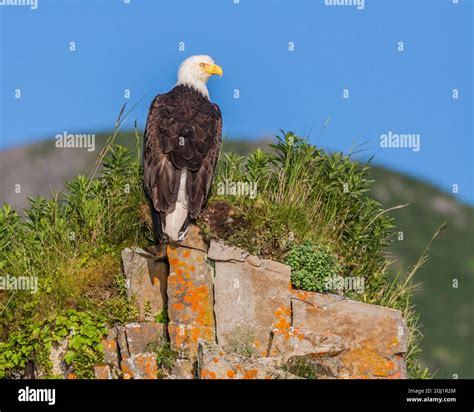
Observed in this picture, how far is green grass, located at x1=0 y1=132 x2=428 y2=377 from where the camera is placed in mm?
14938

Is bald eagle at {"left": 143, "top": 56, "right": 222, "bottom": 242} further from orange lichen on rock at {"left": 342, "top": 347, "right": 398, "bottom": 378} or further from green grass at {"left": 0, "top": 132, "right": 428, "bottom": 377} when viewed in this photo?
orange lichen on rock at {"left": 342, "top": 347, "right": 398, "bottom": 378}

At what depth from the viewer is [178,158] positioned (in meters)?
14.8

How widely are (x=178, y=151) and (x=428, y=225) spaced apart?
133553 mm

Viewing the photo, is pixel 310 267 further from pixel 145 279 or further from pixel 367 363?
pixel 145 279

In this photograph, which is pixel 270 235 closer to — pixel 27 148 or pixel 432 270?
pixel 432 270

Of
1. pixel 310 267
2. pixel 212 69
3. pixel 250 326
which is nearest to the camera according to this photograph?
pixel 250 326

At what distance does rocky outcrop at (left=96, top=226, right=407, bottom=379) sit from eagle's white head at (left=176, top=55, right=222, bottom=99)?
9.84ft

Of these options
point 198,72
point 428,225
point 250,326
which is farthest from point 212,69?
point 428,225

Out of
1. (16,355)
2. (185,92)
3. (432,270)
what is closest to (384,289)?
(185,92)

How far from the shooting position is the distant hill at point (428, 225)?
115125 mm

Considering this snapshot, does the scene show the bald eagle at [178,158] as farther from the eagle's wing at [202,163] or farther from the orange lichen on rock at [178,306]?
the orange lichen on rock at [178,306]

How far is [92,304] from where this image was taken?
14922 mm

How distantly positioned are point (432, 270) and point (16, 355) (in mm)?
129703
